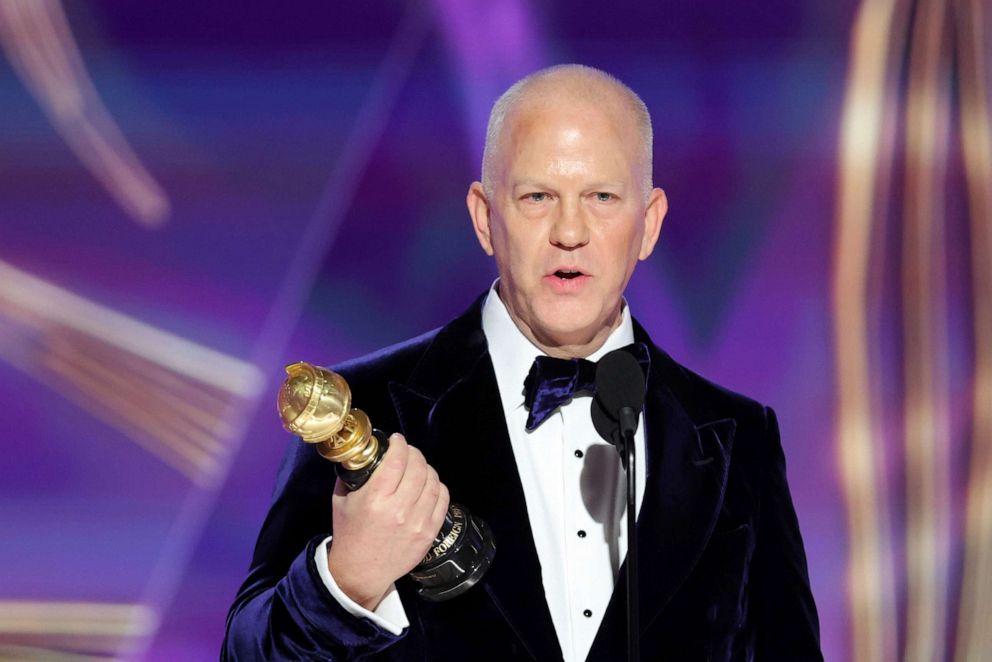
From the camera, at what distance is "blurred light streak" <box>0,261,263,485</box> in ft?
10.6

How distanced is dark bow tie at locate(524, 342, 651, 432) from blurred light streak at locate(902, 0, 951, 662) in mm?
1399

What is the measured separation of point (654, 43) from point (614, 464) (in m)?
1.46

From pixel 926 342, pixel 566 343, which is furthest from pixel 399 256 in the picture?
pixel 926 342

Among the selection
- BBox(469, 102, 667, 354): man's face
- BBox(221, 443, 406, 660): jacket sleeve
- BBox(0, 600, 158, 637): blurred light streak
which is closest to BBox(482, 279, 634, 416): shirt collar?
BBox(469, 102, 667, 354): man's face

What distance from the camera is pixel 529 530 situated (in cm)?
223

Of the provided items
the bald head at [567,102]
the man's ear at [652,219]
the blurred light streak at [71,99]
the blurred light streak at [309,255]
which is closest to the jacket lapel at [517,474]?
the man's ear at [652,219]

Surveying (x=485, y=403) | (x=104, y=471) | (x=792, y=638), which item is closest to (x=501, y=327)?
(x=485, y=403)

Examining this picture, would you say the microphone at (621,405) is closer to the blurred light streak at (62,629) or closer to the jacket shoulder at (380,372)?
the jacket shoulder at (380,372)

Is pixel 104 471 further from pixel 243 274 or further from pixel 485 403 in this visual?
pixel 485 403

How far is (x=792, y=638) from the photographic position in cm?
236

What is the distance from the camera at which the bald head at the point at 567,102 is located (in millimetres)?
2328

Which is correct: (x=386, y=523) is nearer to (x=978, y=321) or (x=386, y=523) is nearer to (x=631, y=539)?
(x=631, y=539)

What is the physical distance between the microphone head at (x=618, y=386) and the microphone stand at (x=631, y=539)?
13 millimetres

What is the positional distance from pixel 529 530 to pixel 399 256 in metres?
1.31
